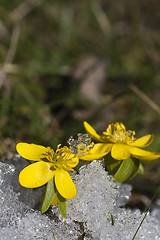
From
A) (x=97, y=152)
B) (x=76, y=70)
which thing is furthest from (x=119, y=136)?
(x=76, y=70)

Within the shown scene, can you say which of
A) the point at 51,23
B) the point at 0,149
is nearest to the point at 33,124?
the point at 0,149

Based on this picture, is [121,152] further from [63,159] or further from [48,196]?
[48,196]

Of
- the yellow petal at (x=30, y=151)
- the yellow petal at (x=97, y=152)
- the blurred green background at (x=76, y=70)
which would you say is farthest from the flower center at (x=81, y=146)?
the blurred green background at (x=76, y=70)

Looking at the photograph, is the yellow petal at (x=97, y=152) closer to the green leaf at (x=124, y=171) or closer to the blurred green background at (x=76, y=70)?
the green leaf at (x=124, y=171)

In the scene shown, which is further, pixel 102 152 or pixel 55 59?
pixel 55 59

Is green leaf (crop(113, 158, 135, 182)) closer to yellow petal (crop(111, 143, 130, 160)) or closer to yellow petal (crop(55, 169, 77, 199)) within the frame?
yellow petal (crop(111, 143, 130, 160))

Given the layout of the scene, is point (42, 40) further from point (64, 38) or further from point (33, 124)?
point (33, 124)
